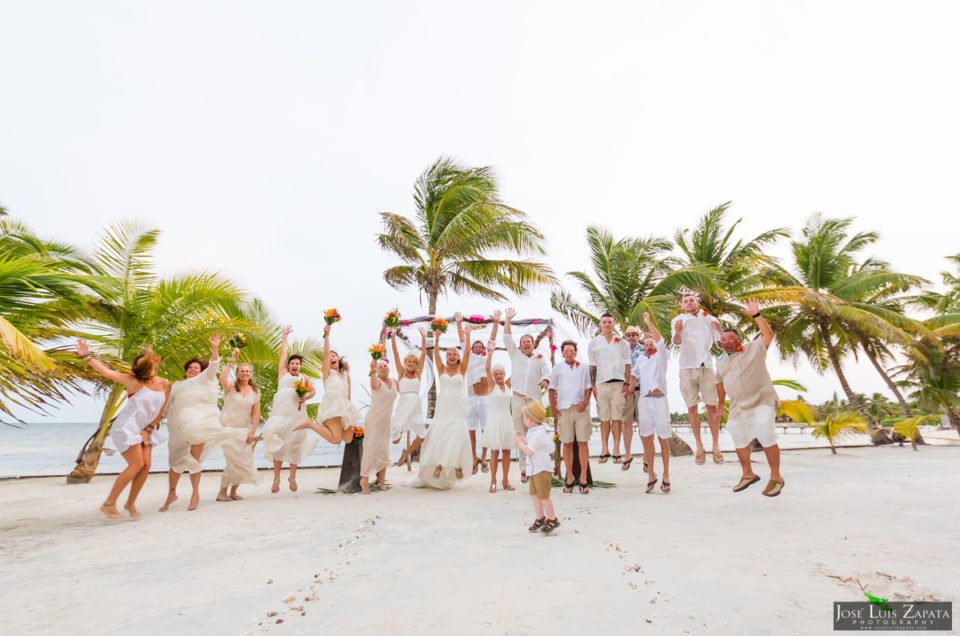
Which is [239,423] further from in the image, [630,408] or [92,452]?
[630,408]

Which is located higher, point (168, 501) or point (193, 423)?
point (193, 423)

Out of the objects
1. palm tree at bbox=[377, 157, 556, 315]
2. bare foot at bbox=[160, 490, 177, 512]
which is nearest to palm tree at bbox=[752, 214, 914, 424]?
palm tree at bbox=[377, 157, 556, 315]

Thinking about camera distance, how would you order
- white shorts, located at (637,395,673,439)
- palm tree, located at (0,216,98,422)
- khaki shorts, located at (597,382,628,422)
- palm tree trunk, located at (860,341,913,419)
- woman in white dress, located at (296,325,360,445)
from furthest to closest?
palm tree trunk, located at (860,341,913,419) < khaki shorts, located at (597,382,628,422) < woman in white dress, located at (296,325,360,445) < white shorts, located at (637,395,673,439) < palm tree, located at (0,216,98,422)

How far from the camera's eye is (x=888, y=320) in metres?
19.3

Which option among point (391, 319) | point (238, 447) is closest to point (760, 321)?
point (391, 319)

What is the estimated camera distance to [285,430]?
25.5 feet

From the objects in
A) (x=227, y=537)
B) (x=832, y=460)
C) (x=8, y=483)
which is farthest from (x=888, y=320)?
(x=8, y=483)

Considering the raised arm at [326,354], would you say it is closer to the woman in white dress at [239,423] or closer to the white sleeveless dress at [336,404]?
the white sleeveless dress at [336,404]

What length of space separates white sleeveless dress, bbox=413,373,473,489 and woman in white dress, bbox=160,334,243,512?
110 inches

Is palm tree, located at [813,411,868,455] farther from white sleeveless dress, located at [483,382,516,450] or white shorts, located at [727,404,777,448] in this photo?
white sleeveless dress, located at [483,382,516,450]

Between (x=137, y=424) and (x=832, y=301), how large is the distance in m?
22.1

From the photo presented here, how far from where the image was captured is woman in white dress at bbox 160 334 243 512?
6.34 m

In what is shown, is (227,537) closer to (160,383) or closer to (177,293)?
(160,383)

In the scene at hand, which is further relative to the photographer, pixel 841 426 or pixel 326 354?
pixel 841 426
